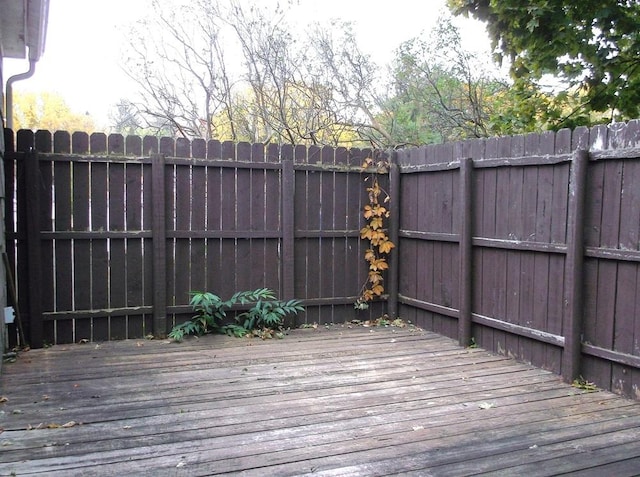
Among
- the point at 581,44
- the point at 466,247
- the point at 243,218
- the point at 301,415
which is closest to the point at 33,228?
the point at 243,218

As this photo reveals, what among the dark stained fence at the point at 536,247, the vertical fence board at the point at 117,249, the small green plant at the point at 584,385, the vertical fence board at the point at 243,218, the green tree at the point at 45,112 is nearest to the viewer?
the dark stained fence at the point at 536,247

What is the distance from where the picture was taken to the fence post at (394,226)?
5.76m

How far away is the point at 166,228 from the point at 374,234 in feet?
7.24

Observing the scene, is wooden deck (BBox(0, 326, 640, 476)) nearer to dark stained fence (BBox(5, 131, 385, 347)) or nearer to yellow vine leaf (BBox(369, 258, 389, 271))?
dark stained fence (BBox(5, 131, 385, 347))

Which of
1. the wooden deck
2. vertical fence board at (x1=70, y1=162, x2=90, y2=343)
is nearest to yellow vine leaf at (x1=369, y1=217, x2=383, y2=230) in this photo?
the wooden deck

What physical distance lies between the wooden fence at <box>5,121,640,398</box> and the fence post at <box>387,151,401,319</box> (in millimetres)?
21

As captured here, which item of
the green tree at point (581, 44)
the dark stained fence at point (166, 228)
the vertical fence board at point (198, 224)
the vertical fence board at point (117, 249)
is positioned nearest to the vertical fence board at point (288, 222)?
the dark stained fence at point (166, 228)

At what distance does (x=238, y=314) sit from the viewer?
5.33 meters

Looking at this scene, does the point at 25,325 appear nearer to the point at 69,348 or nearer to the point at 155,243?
the point at 69,348

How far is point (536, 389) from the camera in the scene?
3605 millimetres

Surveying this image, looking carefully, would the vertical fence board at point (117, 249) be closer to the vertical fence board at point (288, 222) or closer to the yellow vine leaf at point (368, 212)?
the vertical fence board at point (288, 222)

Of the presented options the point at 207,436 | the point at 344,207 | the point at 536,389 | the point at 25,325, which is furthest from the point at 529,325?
the point at 25,325

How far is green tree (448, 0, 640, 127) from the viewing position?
5.89 m

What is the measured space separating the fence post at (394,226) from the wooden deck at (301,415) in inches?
50.5
